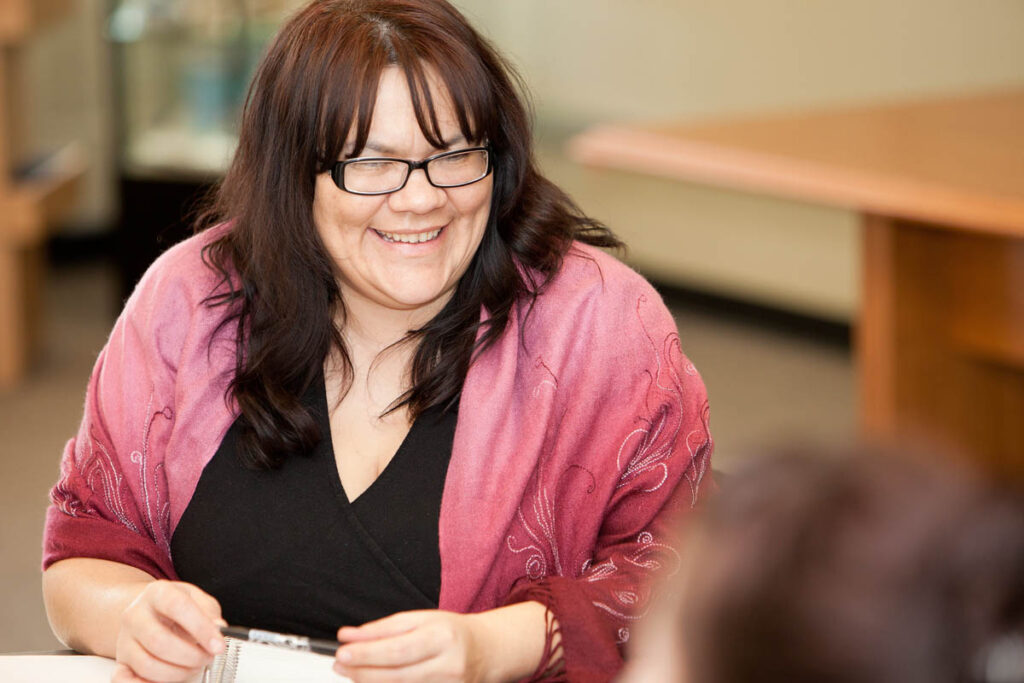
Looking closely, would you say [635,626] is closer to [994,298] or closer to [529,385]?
[529,385]

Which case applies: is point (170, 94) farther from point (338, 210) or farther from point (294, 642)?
point (294, 642)

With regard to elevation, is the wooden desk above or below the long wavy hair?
below

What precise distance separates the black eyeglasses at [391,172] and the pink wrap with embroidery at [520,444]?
19 centimetres

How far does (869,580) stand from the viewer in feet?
1.77

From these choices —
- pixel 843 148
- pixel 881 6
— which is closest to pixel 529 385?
pixel 843 148

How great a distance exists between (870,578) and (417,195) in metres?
1.08

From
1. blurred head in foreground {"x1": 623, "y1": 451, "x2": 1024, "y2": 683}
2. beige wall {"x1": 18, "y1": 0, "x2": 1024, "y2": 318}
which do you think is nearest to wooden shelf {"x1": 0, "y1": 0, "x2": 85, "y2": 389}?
beige wall {"x1": 18, "y1": 0, "x2": 1024, "y2": 318}

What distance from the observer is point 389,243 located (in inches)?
63.2

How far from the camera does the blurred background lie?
4090 millimetres

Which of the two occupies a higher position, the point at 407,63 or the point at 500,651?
the point at 407,63

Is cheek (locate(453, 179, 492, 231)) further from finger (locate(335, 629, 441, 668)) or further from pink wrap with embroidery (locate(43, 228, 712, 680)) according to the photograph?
finger (locate(335, 629, 441, 668))

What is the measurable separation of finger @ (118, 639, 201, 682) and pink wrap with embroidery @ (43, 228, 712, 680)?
0.27 metres

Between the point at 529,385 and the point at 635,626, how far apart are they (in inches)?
12.5

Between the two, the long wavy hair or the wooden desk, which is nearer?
the long wavy hair
